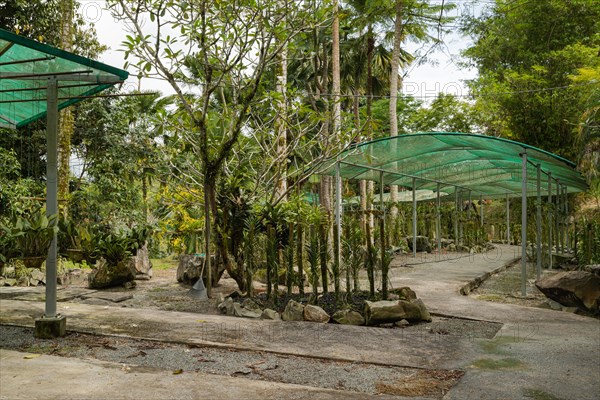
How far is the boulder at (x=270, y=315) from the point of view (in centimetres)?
600

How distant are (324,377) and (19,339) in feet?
9.85

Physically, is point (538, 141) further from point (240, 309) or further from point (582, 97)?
point (240, 309)

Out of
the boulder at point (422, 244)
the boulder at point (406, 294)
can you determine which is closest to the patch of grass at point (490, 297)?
the boulder at point (406, 294)

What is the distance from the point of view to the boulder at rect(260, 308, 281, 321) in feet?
19.7

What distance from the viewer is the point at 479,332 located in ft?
17.7

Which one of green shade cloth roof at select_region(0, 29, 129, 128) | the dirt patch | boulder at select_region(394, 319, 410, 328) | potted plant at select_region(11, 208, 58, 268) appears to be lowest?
the dirt patch

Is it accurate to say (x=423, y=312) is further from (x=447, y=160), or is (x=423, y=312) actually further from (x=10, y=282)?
(x=10, y=282)

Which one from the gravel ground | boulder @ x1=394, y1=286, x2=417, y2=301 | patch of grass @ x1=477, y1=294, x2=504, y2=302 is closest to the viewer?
the gravel ground

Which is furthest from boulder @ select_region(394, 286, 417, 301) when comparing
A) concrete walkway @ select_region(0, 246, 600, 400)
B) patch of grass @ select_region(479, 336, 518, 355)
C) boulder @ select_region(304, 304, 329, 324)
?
patch of grass @ select_region(479, 336, 518, 355)

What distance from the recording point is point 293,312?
5922mm

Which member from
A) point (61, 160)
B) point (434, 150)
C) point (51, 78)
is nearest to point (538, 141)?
point (434, 150)

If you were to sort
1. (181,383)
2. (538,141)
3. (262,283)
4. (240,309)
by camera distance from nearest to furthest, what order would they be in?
(181,383) < (240,309) < (262,283) < (538,141)

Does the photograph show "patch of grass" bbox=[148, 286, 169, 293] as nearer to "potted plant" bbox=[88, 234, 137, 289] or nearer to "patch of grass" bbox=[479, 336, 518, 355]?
"potted plant" bbox=[88, 234, 137, 289]

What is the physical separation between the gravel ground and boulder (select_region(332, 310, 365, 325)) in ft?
4.95
